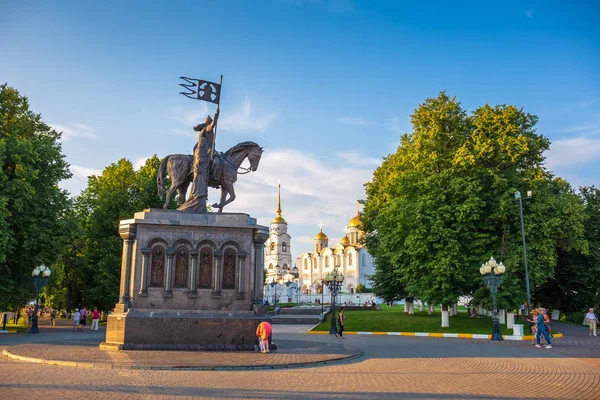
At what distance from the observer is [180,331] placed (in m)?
15.9

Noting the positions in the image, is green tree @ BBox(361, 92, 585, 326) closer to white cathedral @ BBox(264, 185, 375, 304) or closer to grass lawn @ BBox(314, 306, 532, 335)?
grass lawn @ BBox(314, 306, 532, 335)

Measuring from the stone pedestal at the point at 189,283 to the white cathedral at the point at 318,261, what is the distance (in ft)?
290

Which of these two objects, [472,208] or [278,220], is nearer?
[472,208]

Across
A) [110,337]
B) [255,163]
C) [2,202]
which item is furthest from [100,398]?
[2,202]

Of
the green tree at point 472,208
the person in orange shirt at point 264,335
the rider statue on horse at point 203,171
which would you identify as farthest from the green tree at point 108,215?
the person in orange shirt at point 264,335

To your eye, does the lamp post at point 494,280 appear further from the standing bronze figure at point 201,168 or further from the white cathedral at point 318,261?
the white cathedral at point 318,261

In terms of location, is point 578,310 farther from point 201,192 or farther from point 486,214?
point 201,192

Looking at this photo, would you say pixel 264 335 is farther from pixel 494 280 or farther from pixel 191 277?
pixel 494 280

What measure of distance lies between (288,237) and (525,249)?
3745 inches

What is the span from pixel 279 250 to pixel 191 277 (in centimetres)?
10297

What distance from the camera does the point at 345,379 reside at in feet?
38.1

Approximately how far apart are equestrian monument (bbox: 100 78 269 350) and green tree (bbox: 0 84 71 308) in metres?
10.7

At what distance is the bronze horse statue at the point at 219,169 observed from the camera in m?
18.0

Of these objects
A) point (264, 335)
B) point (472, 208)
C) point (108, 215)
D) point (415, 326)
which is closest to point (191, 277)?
point (264, 335)
